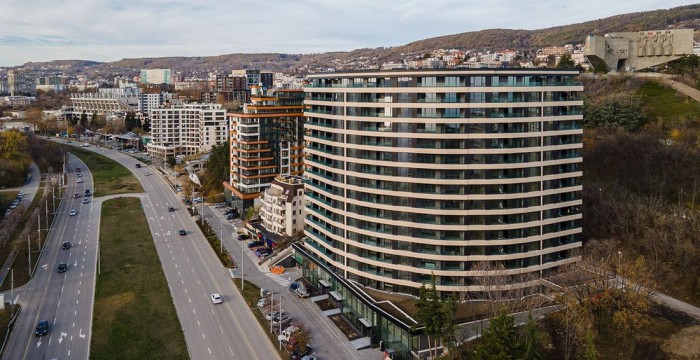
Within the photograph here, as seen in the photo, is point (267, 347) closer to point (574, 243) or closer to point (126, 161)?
point (574, 243)

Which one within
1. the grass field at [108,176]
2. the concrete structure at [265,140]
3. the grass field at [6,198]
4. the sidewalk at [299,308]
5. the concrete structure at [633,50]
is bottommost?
the sidewalk at [299,308]

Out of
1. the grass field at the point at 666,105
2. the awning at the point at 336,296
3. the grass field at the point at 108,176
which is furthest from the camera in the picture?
Answer: the grass field at the point at 108,176

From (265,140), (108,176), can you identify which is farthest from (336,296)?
(108,176)

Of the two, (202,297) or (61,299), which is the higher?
(61,299)

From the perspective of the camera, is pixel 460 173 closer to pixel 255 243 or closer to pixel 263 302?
pixel 263 302

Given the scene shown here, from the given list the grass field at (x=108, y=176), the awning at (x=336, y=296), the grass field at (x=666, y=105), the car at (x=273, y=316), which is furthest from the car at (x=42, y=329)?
the grass field at (x=666, y=105)

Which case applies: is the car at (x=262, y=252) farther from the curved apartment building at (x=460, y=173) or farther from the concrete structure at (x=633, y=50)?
the concrete structure at (x=633, y=50)
